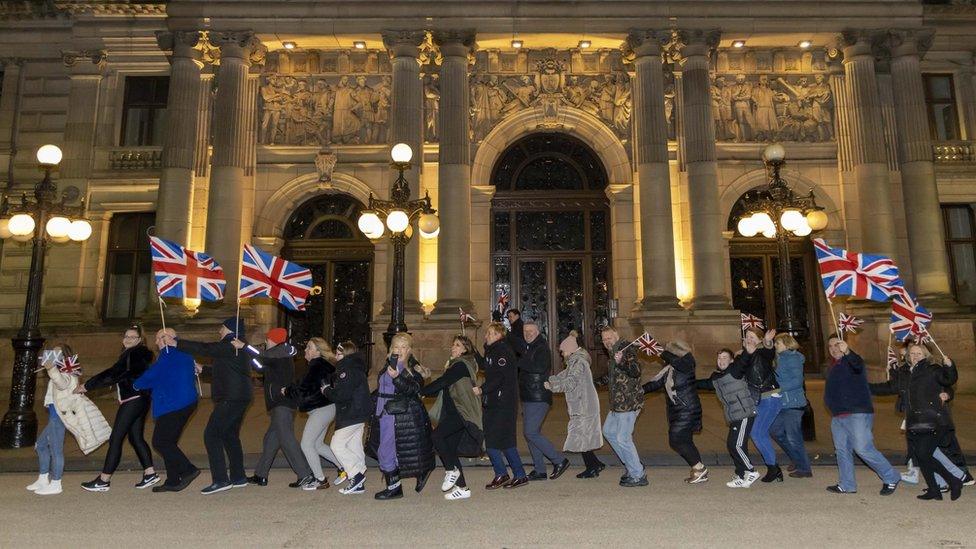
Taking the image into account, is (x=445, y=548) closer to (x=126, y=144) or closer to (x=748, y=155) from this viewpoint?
(x=748, y=155)

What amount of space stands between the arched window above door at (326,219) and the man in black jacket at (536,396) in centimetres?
1359

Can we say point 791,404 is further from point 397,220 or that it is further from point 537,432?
point 397,220

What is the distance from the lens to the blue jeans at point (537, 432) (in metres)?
8.38

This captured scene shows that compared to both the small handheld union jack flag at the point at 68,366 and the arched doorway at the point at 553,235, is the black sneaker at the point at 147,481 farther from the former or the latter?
the arched doorway at the point at 553,235

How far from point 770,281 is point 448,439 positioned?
55.3ft

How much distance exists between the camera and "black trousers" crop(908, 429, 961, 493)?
7164 mm

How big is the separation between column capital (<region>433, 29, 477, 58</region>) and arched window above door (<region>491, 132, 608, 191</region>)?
369 cm

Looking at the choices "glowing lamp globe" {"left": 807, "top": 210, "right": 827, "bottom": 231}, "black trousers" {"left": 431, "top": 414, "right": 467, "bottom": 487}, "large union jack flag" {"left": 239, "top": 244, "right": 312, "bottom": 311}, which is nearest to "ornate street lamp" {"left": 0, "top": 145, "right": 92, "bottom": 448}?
"large union jack flag" {"left": 239, "top": 244, "right": 312, "bottom": 311}

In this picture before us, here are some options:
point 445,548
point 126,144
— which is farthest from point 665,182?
point 126,144

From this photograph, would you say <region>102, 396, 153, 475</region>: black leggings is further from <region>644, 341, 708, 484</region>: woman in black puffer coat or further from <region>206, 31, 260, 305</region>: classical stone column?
<region>206, 31, 260, 305</region>: classical stone column

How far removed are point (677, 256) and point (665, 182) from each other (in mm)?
2449

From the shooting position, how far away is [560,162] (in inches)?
854

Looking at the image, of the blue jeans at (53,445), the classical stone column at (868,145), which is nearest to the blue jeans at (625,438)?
the blue jeans at (53,445)

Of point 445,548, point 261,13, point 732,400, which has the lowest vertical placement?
point 445,548
